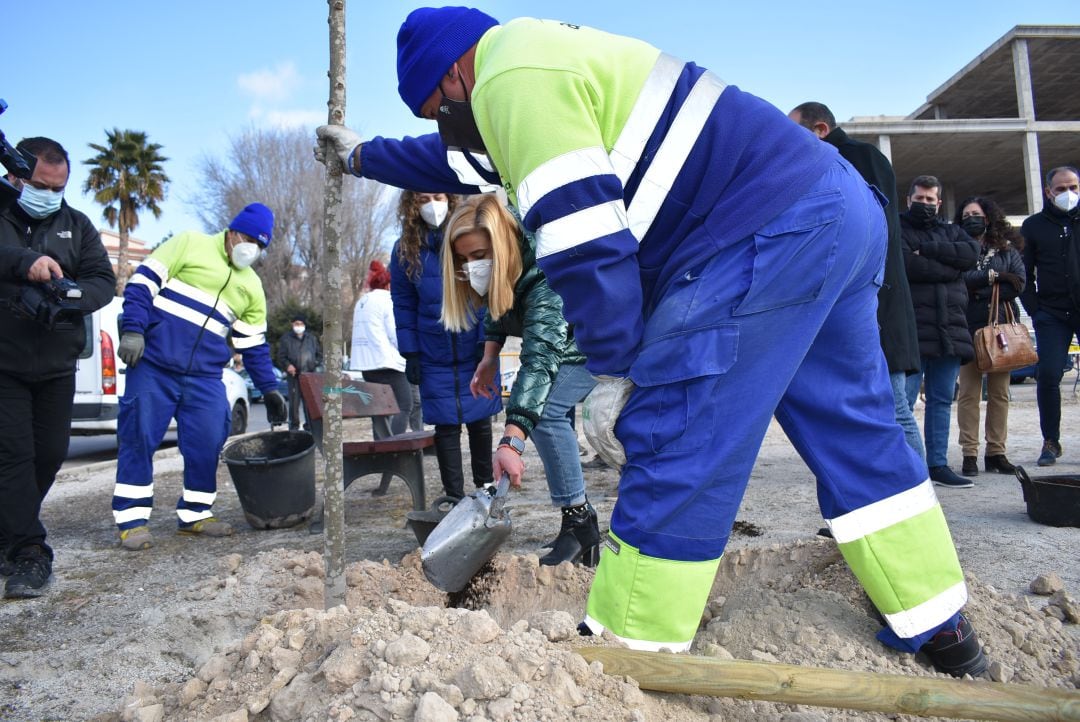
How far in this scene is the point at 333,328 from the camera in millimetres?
2648

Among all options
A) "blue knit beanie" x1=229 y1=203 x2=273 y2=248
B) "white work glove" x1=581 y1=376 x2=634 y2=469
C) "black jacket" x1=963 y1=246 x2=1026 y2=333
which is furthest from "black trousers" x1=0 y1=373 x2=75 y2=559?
"black jacket" x1=963 y1=246 x2=1026 y2=333

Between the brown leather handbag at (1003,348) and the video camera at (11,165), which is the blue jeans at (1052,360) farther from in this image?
the video camera at (11,165)

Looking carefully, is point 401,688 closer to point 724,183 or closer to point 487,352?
point 724,183

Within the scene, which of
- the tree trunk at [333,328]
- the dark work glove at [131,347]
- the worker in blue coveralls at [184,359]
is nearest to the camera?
the tree trunk at [333,328]

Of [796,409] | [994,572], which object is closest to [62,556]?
[796,409]

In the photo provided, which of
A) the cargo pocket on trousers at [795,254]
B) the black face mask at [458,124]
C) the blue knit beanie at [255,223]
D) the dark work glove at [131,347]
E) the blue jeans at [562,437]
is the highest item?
the blue knit beanie at [255,223]

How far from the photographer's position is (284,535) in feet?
15.2

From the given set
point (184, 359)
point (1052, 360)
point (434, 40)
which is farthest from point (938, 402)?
point (184, 359)

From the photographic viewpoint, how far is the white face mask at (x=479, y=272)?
3.15 metres

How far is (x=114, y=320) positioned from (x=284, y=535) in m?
5.42

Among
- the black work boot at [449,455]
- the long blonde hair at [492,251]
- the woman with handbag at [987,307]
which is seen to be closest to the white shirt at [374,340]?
the black work boot at [449,455]

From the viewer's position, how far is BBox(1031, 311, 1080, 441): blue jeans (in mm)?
5309

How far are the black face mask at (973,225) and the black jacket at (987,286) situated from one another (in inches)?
7.6

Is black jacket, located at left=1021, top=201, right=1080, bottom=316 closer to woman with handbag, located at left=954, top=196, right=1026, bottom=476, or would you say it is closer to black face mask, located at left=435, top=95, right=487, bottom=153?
woman with handbag, located at left=954, top=196, right=1026, bottom=476
